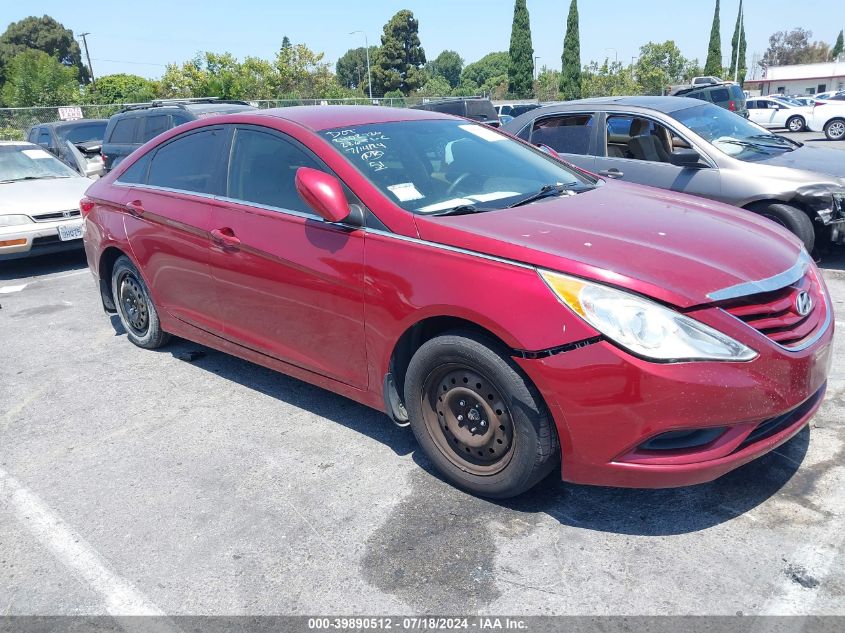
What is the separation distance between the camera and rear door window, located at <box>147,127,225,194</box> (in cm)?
425

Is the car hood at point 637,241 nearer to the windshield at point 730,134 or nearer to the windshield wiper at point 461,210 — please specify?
the windshield wiper at point 461,210

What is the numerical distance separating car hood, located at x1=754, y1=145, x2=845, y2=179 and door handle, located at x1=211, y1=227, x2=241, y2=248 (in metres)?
4.97

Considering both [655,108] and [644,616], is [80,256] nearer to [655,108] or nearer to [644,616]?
[655,108]

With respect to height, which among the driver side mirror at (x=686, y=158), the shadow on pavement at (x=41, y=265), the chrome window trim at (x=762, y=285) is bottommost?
the shadow on pavement at (x=41, y=265)

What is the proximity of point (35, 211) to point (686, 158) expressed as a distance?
6.95 m

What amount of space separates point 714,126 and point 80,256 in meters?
7.80

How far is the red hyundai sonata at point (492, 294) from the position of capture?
2.59m

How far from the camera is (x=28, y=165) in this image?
9.34 m

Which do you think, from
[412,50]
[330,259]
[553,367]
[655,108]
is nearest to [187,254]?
[330,259]

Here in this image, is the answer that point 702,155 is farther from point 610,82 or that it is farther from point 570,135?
point 610,82

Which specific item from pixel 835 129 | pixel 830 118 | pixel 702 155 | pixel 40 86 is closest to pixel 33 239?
pixel 702 155

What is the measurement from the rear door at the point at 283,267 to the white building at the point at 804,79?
2995 inches

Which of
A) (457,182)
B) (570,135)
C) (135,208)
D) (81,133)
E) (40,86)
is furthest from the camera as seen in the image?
(40,86)

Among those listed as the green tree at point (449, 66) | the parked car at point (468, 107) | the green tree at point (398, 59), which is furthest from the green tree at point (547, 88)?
the green tree at point (449, 66)
